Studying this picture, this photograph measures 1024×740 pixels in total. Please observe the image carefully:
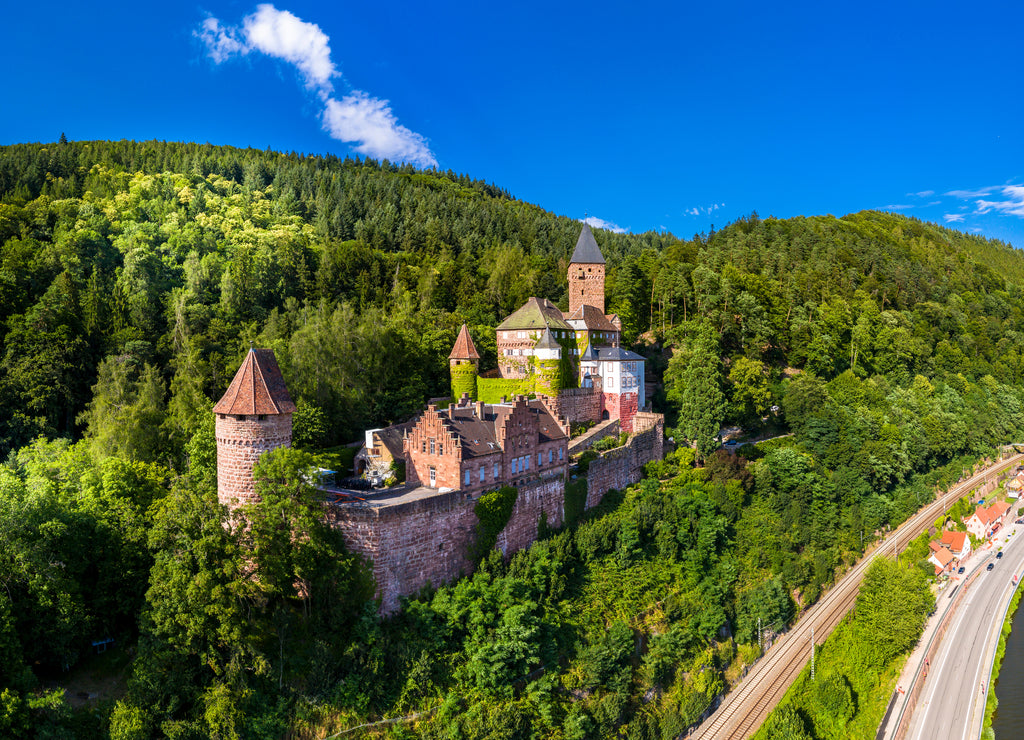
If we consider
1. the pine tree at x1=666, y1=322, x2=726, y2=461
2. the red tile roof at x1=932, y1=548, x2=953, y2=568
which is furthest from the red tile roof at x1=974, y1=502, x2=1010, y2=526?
the pine tree at x1=666, y1=322, x2=726, y2=461

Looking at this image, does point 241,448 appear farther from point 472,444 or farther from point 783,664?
point 783,664

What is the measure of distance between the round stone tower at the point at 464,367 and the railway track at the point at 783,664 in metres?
28.5

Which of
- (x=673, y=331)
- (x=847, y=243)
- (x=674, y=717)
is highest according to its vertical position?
(x=847, y=243)

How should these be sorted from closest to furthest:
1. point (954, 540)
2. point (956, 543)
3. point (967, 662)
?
point (967, 662), point (956, 543), point (954, 540)

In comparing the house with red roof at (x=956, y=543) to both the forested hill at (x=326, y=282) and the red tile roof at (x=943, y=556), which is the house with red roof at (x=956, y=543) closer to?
the red tile roof at (x=943, y=556)

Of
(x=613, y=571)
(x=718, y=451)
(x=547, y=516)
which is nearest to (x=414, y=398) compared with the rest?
(x=547, y=516)

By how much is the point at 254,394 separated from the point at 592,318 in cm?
3336

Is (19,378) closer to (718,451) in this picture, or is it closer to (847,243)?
(718,451)

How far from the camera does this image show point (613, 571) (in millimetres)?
38000

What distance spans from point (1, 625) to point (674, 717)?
101 ft

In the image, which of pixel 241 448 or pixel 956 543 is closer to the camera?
pixel 241 448

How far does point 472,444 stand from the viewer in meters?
33.8

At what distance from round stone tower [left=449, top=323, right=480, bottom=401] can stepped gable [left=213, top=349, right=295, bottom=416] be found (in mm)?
22838

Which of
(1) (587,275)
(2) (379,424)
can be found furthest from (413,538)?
(1) (587,275)
